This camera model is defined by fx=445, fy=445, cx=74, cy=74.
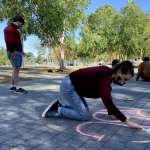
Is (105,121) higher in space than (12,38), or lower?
lower

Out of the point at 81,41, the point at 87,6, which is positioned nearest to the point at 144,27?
the point at 81,41

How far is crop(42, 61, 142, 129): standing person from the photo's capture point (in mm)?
6684

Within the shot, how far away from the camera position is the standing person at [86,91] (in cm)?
668

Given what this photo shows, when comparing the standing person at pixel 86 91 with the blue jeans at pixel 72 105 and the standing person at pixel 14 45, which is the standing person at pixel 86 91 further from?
the standing person at pixel 14 45

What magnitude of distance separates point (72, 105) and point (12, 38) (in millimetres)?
4535

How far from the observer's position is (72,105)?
289 inches

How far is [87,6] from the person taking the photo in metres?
31.3

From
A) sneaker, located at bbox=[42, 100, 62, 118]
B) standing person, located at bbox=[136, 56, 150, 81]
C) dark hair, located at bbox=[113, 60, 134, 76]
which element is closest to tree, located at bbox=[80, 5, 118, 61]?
standing person, located at bbox=[136, 56, 150, 81]

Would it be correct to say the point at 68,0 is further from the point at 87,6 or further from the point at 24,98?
the point at 24,98

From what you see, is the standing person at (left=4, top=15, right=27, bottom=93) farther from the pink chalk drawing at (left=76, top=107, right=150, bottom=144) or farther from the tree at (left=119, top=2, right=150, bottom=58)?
the tree at (left=119, top=2, right=150, bottom=58)

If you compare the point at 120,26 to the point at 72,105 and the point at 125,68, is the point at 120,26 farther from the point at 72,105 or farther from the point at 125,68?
the point at 125,68

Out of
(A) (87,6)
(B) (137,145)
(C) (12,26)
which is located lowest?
(B) (137,145)

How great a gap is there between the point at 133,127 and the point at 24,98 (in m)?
4.05

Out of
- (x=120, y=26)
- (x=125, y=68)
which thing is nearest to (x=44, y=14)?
(x=125, y=68)
